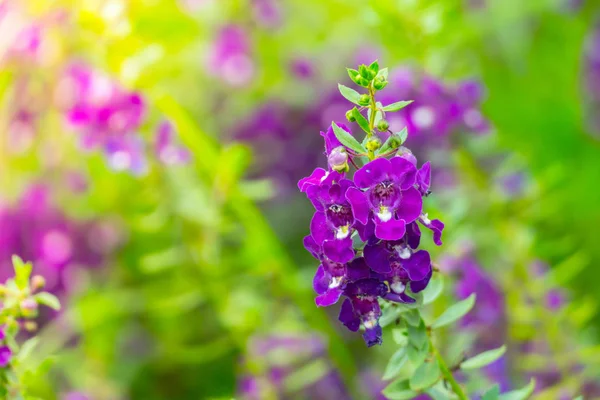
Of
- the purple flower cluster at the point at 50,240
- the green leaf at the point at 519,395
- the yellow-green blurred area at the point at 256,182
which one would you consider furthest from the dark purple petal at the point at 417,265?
the purple flower cluster at the point at 50,240

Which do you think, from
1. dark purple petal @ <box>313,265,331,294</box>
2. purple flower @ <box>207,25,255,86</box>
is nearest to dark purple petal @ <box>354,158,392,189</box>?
dark purple petal @ <box>313,265,331,294</box>

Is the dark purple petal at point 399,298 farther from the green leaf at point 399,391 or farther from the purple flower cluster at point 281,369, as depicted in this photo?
the purple flower cluster at point 281,369

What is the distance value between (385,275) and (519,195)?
0.91m

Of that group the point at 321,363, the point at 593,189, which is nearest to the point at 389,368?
the point at 321,363

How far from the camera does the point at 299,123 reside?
2.41 metres

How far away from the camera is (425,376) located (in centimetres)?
83

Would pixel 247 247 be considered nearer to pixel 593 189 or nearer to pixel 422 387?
pixel 422 387

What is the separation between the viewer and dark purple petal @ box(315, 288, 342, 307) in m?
0.75

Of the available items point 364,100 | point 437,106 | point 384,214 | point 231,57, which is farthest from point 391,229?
point 231,57

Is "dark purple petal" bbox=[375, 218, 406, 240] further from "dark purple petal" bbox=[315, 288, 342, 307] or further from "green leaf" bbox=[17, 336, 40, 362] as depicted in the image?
"green leaf" bbox=[17, 336, 40, 362]

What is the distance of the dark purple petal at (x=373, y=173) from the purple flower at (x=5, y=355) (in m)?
0.47

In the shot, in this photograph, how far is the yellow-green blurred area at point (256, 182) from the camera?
4.94ft

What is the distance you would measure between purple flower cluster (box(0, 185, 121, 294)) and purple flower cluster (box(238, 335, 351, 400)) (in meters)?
0.67

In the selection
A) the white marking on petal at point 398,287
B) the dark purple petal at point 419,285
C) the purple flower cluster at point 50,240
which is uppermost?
the purple flower cluster at point 50,240
